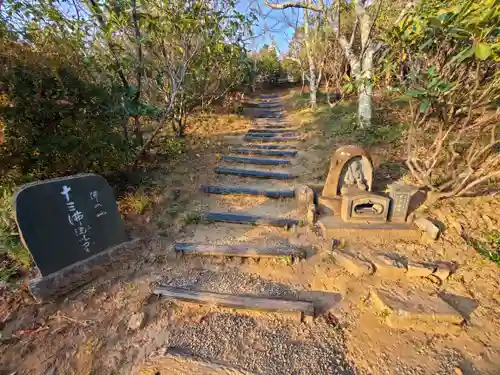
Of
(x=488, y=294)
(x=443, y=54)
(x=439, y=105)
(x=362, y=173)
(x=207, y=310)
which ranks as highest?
(x=443, y=54)

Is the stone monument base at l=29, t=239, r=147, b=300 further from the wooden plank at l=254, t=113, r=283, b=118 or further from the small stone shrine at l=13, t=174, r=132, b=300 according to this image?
the wooden plank at l=254, t=113, r=283, b=118

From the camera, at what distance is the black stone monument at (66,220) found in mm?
2391

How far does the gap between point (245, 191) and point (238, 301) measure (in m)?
2.65

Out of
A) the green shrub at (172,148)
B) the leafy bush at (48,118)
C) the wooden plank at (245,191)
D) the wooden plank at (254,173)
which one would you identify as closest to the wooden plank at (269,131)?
the green shrub at (172,148)

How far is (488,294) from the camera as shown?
8.36ft

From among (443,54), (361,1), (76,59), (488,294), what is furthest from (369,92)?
(76,59)

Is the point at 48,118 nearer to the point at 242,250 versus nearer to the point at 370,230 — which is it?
the point at 242,250

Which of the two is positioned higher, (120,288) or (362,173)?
(362,173)

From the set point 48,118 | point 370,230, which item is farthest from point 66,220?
point 370,230

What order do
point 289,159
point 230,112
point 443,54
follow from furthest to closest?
point 230,112 → point 289,159 → point 443,54

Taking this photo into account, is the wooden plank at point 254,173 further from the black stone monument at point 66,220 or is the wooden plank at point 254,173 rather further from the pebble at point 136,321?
the pebble at point 136,321

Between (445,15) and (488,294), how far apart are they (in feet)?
9.90

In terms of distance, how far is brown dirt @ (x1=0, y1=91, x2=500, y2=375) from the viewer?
2057mm

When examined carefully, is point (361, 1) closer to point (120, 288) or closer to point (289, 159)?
point (289, 159)
